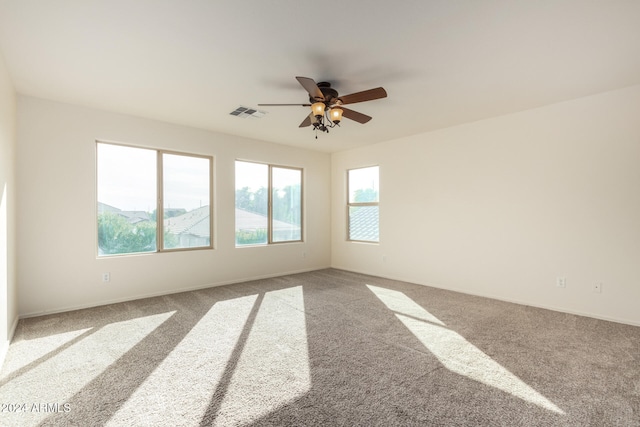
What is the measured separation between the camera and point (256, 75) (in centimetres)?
303

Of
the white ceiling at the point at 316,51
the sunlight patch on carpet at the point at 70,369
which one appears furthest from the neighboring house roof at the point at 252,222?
the sunlight patch on carpet at the point at 70,369

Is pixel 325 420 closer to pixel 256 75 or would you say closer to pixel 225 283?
pixel 256 75

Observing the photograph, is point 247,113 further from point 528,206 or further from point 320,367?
point 528,206

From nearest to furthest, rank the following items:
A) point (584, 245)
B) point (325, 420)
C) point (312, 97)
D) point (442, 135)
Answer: point (325, 420)
point (312, 97)
point (584, 245)
point (442, 135)

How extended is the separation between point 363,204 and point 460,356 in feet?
13.0

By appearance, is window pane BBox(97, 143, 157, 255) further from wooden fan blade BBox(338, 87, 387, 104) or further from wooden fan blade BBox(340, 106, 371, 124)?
wooden fan blade BBox(338, 87, 387, 104)

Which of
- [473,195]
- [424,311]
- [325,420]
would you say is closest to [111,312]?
[325,420]

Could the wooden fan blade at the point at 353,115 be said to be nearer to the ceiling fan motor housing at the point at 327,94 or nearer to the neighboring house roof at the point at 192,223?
the ceiling fan motor housing at the point at 327,94

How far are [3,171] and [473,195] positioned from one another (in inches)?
210

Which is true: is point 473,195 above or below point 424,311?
above

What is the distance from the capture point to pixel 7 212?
2.94 metres

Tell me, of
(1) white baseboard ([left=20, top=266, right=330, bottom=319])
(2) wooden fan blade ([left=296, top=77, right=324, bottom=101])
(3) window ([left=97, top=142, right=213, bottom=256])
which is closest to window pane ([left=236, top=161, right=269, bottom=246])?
(3) window ([left=97, top=142, right=213, bottom=256])

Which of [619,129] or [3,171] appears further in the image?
[619,129]

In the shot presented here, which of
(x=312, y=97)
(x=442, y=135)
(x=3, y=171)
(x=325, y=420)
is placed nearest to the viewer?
(x=325, y=420)
